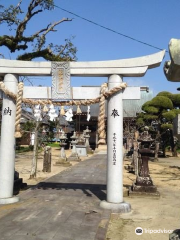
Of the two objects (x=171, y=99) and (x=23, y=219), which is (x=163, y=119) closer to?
(x=171, y=99)

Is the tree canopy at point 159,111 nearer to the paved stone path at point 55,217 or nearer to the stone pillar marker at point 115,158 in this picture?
the paved stone path at point 55,217

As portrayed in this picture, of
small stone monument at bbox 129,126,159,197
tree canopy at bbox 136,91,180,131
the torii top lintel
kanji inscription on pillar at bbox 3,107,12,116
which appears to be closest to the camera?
the torii top lintel

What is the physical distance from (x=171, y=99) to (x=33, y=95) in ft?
76.1

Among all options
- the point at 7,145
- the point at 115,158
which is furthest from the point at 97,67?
the point at 7,145

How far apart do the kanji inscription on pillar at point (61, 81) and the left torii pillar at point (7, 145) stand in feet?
3.63

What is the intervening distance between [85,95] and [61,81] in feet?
2.48

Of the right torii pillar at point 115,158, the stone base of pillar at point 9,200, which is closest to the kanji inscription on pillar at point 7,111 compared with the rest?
the stone base of pillar at point 9,200

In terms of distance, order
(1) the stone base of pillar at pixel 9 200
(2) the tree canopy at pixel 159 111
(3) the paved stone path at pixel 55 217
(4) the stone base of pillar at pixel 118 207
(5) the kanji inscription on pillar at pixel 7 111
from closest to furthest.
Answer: (3) the paved stone path at pixel 55 217 → (4) the stone base of pillar at pixel 118 207 → (1) the stone base of pillar at pixel 9 200 → (5) the kanji inscription on pillar at pixel 7 111 → (2) the tree canopy at pixel 159 111

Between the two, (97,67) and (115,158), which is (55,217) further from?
(97,67)

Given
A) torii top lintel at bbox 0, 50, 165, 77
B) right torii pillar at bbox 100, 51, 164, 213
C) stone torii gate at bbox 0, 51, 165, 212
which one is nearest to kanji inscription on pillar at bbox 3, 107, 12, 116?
stone torii gate at bbox 0, 51, 165, 212

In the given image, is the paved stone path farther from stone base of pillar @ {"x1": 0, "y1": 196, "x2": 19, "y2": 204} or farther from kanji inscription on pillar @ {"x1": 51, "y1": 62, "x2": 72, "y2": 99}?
kanji inscription on pillar @ {"x1": 51, "y1": 62, "x2": 72, "y2": 99}

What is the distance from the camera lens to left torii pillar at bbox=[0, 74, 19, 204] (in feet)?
22.2

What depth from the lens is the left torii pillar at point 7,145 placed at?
676 cm

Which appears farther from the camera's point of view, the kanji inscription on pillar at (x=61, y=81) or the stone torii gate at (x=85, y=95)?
the kanji inscription on pillar at (x=61, y=81)
